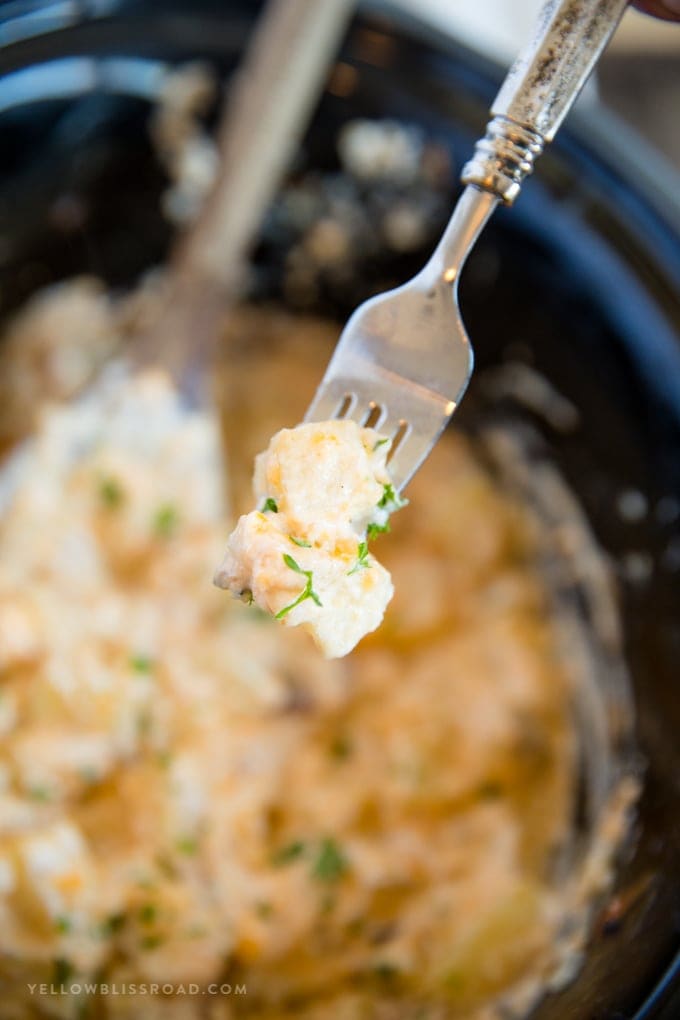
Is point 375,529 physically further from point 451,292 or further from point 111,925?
point 111,925

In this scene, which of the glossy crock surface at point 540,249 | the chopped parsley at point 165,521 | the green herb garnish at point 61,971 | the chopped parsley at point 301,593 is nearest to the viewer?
the chopped parsley at point 301,593

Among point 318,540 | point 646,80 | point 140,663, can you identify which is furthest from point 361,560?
point 646,80

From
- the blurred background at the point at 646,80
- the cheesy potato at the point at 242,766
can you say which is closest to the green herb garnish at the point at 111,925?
the cheesy potato at the point at 242,766

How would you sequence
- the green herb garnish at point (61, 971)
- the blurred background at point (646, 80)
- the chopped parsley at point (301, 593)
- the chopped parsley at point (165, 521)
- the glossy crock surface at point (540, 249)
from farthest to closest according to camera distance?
the blurred background at point (646, 80), the chopped parsley at point (165, 521), the glossy crock surface at point (540, 249), the green herb garnish at point (61, 971), the chopped parsley at point (301, 593)

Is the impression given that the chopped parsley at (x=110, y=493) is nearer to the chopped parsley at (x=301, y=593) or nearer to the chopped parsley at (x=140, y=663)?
the chopped parsley at (x=140, y=663)

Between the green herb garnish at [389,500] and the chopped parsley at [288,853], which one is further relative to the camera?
the chopped parsley at [288,853]

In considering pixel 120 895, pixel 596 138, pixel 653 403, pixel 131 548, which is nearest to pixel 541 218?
pixel 596 138

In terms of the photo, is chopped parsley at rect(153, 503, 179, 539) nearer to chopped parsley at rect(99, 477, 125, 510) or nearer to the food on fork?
chopped parsley at rect(99, 477, 125, 510)
